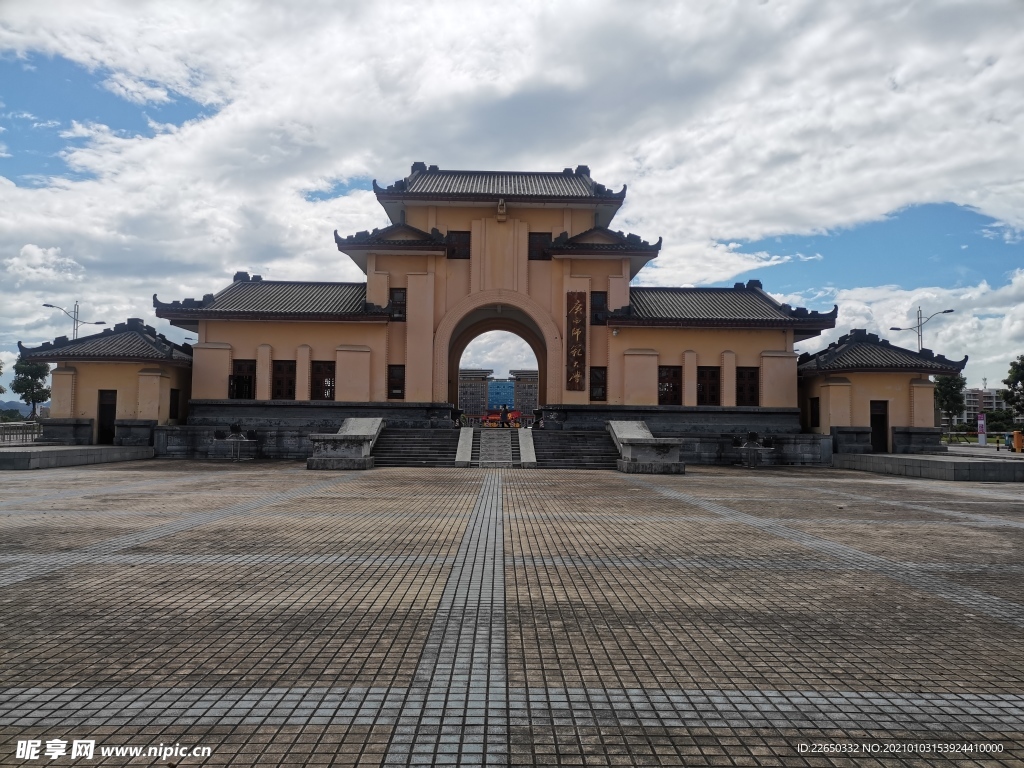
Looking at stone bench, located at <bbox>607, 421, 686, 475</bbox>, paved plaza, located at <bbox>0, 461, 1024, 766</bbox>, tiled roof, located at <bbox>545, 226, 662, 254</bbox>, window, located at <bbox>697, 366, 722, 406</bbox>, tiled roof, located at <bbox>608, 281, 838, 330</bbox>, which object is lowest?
paved plaza, located at <bbox>0, 461, 1024, 766</bbox>

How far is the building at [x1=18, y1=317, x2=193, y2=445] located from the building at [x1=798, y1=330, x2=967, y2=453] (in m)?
29.7

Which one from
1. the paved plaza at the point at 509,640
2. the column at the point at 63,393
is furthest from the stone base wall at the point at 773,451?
the column at the point at 63,393

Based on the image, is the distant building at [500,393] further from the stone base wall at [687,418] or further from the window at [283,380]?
the window at [283,380]

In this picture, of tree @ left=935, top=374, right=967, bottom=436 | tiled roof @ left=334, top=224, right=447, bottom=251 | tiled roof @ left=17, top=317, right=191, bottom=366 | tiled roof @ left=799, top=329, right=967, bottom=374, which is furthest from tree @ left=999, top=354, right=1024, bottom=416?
tiled roof @ left=17, top=317, right=191, bottom=366

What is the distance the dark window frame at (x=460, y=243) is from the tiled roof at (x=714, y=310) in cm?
758

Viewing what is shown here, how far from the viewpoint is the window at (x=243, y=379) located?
94.0 feet

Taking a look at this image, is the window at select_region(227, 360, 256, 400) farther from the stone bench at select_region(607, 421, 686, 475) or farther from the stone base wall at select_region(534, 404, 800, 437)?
the stone bench at select_region(607, 421, 686, 475)

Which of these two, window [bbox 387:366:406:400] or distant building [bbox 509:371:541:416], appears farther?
distant building [bbox 509:371:541:416]

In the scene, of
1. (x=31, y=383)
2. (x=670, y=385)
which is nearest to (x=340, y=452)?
(x=670, y=385)

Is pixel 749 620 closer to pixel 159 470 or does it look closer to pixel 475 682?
pixel 475 682

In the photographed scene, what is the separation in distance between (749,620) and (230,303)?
94.7ft

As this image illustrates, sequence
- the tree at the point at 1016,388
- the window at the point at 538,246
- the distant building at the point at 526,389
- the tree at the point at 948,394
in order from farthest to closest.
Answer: the distant building at the point at 526,389
the tree at the point at 948,394
the tree at the point at 1016,388
the window at the point at 538,246

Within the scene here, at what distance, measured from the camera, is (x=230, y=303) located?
29281mm

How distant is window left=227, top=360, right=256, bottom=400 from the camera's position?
1128 inches
